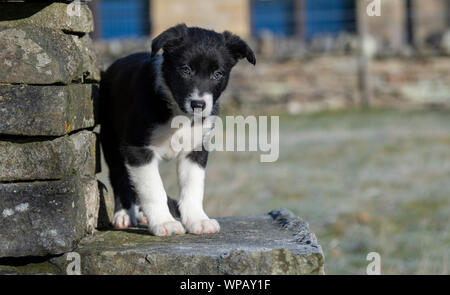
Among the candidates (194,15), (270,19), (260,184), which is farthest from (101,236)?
(270,19)

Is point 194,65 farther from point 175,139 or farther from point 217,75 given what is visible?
point 175,139

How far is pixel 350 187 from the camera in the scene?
8.43m

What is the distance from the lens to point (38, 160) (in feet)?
10.3

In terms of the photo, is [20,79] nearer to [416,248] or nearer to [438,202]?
[416,248]

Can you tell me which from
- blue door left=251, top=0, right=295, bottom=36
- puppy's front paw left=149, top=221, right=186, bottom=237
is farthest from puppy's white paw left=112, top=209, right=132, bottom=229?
blue door left=251, top=0, right=295, bottom=36

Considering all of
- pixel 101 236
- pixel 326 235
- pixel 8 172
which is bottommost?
pixel 326 235

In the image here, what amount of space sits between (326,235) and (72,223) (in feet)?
13.7

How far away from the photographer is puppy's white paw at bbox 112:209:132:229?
4.02 m

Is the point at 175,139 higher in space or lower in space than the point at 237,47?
lower

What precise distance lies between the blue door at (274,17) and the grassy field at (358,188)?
551 centimetres

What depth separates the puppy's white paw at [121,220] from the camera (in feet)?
13.2

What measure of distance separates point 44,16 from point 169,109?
856 millimetres

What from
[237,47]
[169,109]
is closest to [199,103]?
[169,109]

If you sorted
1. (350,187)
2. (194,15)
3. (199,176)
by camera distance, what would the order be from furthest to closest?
1. (194,15)
2. (350,187)
3. (199,176)
